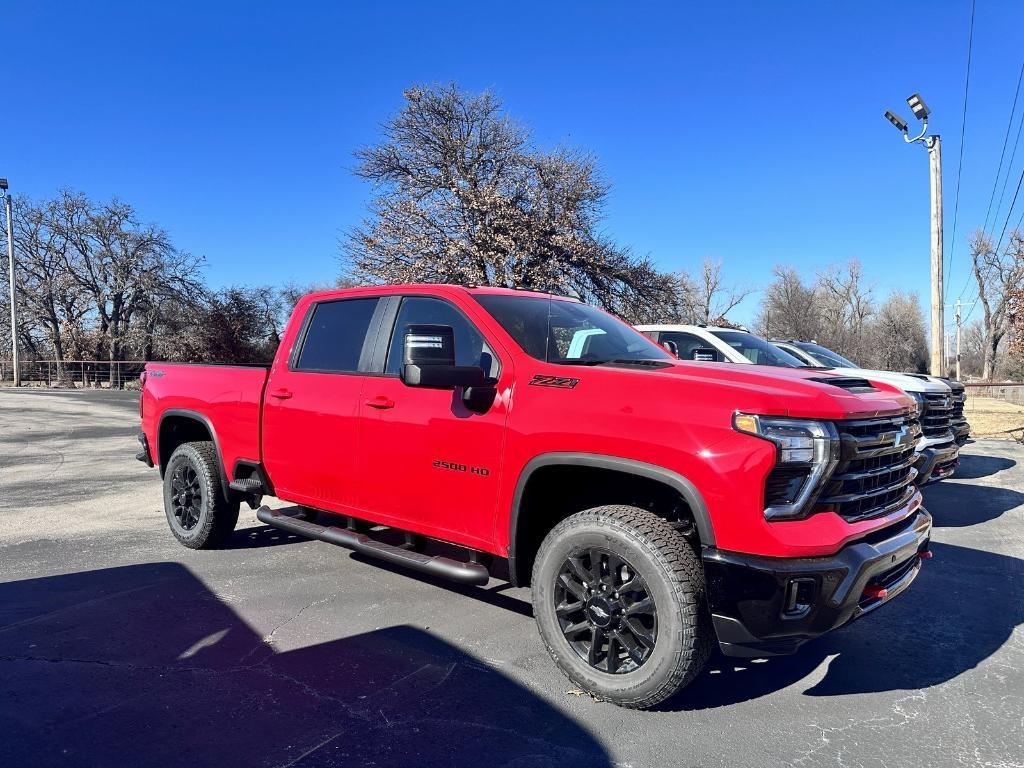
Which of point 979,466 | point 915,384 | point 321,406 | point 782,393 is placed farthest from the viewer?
point 979,466

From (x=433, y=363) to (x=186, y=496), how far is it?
3537 mm

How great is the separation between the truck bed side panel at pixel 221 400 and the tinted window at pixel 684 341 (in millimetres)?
5187

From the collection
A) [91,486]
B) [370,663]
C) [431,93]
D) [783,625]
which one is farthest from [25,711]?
[431,93]

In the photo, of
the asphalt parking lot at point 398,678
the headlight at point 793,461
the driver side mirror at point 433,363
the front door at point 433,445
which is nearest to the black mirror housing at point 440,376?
the driver side mirror at point 433,363

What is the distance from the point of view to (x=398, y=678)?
3551 millimetres

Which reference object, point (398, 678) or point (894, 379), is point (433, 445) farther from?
point (894, 379)

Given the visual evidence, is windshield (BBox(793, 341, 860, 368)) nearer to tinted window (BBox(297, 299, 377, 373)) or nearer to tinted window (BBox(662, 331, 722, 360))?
tinted window (BBox(662, 331, 722, 360))

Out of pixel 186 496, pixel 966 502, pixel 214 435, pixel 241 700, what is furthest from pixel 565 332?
pixel 966 502

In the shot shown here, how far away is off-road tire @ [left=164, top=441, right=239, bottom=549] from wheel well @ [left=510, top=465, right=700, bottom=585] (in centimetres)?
310

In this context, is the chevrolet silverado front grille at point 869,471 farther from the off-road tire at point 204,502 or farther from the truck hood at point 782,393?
the off-road tire at point 204,502

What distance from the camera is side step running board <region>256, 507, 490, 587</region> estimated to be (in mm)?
3756

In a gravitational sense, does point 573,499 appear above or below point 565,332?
below

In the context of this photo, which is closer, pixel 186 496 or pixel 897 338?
pixel 186 496

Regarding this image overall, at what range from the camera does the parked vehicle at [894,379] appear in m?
6.97
